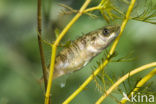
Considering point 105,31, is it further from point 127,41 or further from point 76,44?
point 127,41

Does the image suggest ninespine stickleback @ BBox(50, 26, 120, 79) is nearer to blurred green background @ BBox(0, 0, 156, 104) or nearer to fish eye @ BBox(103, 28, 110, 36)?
fish eye @ BBox(103, 28, 110, 36)

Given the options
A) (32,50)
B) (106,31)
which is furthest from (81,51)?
(32,50)

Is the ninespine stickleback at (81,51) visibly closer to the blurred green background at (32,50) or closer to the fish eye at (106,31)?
the fish eye at (106,31)

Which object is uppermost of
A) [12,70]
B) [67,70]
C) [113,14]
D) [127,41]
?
[113,14]

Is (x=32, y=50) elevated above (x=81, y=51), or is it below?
below

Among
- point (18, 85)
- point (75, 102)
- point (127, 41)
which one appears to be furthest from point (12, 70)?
point (127, 41)

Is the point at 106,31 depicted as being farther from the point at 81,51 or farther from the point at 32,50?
the point at 32,50

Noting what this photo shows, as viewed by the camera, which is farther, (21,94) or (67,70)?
(21,94)

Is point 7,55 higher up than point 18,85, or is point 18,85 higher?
point 7,55

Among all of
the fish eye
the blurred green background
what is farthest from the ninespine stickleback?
the blurred green background

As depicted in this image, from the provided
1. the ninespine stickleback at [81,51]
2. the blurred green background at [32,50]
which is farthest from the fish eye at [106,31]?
the blurred green background at [32,50]
